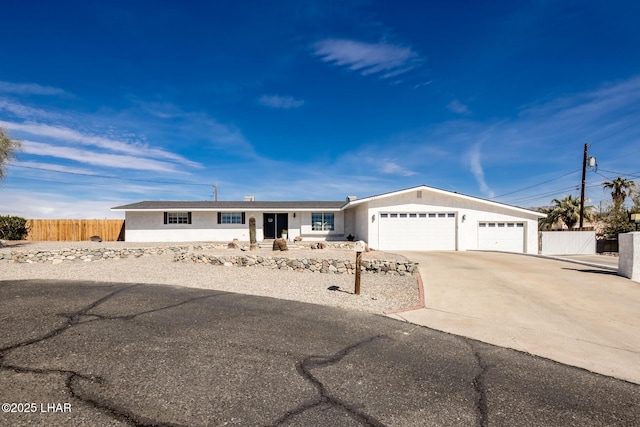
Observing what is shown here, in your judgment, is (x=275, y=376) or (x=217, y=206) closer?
(x=275, y=376)

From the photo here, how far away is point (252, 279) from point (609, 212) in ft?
105

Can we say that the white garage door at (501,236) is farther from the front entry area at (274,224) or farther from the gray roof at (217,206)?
the front entry area at (274,224)

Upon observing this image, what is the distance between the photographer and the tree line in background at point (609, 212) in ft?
82.9

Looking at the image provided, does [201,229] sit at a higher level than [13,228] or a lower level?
lower

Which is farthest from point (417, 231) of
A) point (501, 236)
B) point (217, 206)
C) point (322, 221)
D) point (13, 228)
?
point (13, 228)

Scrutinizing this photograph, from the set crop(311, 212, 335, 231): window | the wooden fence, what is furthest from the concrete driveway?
the wooden fence

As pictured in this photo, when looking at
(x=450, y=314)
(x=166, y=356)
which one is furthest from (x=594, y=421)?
(x=166, y=356)

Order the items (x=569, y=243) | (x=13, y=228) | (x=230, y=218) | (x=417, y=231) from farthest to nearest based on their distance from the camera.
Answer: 1. (x=230, y=218)
2. (x=13, y=228)
3. (x=569, y=243)
4. (x=417, y=231)

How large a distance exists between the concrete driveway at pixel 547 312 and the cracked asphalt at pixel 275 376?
62 centimetres

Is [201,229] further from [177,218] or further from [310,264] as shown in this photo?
[310,264]

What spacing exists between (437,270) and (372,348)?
28.2 feet

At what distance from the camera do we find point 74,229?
1030 inches

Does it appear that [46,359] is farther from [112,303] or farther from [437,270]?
[437,270]

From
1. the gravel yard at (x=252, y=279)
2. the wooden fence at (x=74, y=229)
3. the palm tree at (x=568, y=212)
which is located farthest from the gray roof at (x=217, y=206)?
the palm tree at (x=568, y=212)
